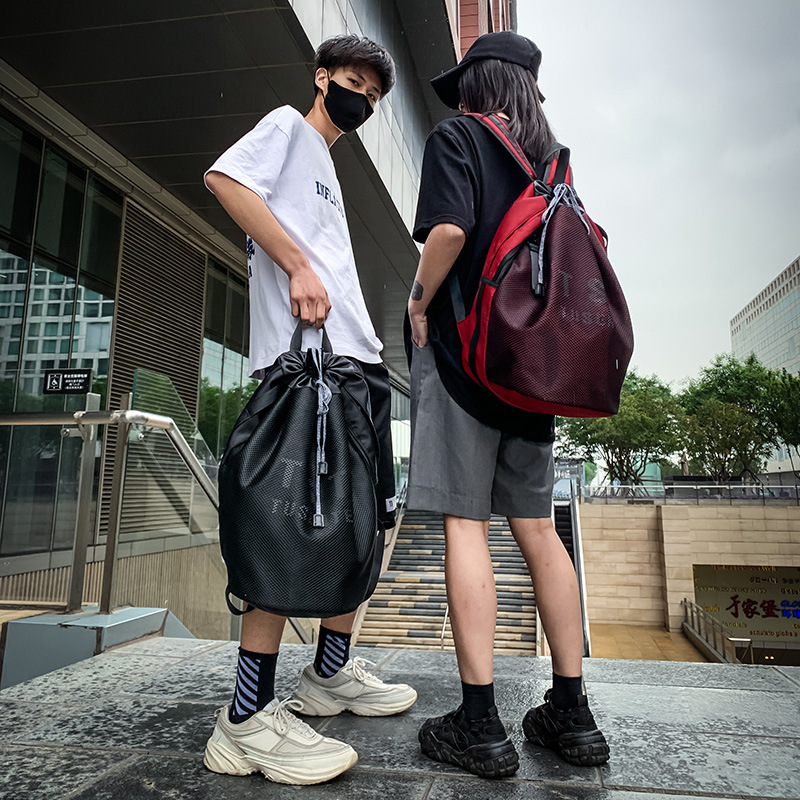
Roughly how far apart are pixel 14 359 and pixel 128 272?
2.46m

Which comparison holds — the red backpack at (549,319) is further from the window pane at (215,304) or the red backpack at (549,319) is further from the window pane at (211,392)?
the window pane at (215,304)

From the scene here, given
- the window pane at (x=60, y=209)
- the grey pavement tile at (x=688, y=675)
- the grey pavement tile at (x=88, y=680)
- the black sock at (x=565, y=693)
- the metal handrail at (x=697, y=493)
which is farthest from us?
the metal handrail at (x=697, y=493)

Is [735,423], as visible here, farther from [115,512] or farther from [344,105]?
[344,105]

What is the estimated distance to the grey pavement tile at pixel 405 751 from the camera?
5.06ft

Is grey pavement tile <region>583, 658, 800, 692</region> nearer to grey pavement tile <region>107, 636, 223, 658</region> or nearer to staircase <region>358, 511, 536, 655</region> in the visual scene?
grey pavement tile <region>107, 636, 223, 658</region>

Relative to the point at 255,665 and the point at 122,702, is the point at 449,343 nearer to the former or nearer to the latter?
the point at 255,665

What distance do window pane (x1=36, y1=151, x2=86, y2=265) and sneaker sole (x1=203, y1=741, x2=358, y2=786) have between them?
308 inches

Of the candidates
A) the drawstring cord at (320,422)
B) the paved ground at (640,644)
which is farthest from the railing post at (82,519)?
the paved ground at (640,644)

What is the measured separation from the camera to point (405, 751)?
1681 mm

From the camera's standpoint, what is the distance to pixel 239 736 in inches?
60.8

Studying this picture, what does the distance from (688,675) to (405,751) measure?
4.38 feet

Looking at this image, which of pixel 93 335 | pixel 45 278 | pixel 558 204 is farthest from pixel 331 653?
pixel 93 335

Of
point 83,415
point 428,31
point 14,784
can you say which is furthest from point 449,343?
point 428,31

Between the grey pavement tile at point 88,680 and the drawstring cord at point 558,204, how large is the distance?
1.92 meters
